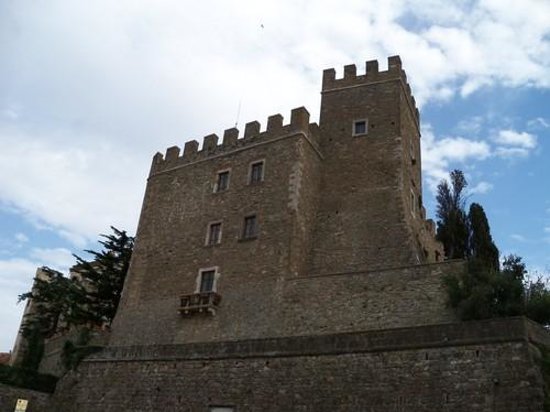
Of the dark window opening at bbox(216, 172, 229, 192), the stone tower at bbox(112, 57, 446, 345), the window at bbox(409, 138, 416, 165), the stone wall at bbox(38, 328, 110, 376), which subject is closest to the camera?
the stone tower at bbox(112, 57, 446, 345)

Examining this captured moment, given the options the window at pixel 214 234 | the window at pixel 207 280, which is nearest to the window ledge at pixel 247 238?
the window at pixel 214 234

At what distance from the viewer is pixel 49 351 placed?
24.8 meters

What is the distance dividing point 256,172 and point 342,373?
34.1ft

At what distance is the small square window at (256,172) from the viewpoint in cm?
2219

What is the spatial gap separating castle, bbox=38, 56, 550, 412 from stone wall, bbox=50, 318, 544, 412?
0.11ft

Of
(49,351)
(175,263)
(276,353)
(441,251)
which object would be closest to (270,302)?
(276,353)

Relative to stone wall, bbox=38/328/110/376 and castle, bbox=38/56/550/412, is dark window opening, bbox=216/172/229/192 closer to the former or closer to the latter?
castle, bbox=38/56/550/412

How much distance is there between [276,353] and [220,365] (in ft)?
6.24

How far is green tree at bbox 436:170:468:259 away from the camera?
22359 millimetres

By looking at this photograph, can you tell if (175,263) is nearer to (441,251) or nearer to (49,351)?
(49,351)

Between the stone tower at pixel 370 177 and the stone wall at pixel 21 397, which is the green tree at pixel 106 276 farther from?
the stone tower at pixel 370 177

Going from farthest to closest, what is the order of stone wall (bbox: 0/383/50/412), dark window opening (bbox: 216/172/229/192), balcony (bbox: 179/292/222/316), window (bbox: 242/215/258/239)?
dark window opening (bbox: 216/172/229/192), window (bbox: 242/215/258/239), balcony (bbox: 179/292/222/316), stone wall (bbox: 0/383/50/412)

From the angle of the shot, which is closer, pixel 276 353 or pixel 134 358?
pixel 276 353

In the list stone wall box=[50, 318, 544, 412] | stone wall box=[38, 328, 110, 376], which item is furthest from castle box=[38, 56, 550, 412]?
stone wall box=[38, 328, 110, 376]
